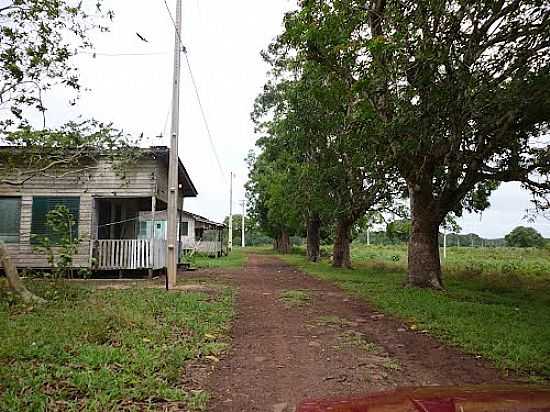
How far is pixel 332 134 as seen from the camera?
869 inches

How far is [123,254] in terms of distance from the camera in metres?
18.6

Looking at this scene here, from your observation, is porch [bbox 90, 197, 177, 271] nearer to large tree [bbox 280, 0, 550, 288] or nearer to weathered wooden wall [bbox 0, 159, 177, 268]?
weathered wooden wall [bbox 0, 159, 177, 268]

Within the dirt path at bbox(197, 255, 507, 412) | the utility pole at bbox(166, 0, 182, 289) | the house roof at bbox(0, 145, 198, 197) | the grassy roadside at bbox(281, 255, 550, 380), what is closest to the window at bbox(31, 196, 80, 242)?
the house roof at bbox(0, 145, 198, 197)

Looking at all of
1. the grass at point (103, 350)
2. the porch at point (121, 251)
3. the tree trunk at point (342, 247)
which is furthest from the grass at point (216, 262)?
the grass at point (103, 350)

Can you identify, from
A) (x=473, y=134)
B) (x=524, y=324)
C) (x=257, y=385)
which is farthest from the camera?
(x=473, y=134)

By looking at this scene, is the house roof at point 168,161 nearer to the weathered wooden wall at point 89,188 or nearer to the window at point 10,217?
the weathered wooden wall at point 89,188

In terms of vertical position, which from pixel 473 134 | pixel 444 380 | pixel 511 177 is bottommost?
pixel 444 380

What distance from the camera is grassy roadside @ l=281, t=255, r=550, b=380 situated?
281 inches

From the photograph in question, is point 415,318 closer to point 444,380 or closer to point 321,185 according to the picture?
point 444,380

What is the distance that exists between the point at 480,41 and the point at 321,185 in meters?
→ 13.8

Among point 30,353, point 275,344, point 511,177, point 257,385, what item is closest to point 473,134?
point 511,177

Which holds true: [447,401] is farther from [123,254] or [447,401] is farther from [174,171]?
[123,254]

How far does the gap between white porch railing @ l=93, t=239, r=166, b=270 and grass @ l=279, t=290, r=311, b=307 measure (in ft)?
20.1

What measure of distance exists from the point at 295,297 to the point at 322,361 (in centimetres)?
696
